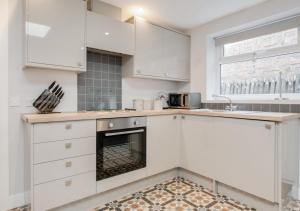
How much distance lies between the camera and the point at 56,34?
1915mm

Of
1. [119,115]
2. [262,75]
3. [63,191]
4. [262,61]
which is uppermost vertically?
[262,61]

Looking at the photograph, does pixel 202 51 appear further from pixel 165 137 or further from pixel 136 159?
pixel 136 159

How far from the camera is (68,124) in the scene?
1.71m

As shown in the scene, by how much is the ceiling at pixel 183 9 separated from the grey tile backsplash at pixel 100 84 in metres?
0.70

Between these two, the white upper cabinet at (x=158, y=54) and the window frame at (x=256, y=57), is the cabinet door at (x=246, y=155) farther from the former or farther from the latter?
the white upper cabinet at (x=158, y=54)

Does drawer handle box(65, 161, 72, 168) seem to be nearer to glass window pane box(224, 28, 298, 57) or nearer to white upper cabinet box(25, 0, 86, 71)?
white upper cabinet box(25, 0, 86, 71)

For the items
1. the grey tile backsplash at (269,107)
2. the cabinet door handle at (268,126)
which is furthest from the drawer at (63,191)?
the grey tile backsplash at (269,107)

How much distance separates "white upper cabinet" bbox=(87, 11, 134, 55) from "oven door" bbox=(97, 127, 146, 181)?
1020 mm

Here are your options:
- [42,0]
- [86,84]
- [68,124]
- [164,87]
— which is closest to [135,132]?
[68,124]

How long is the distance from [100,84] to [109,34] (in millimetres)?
640

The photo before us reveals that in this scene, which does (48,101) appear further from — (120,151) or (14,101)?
(120,151)

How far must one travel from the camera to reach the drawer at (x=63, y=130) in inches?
61.6

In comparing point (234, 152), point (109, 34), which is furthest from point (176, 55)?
point (234, 152)

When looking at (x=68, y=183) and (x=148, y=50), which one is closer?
(x=68, y=183)
